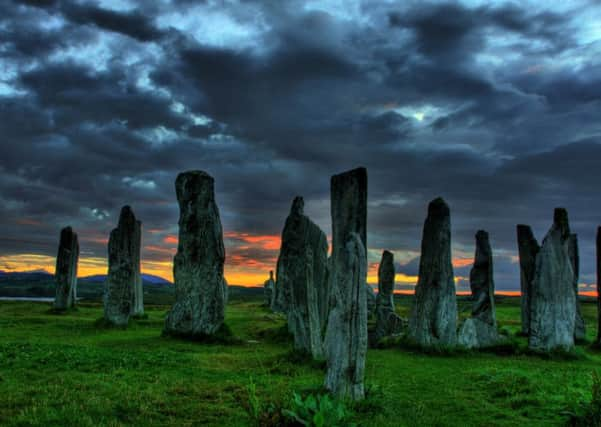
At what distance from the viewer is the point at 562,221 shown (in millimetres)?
21234

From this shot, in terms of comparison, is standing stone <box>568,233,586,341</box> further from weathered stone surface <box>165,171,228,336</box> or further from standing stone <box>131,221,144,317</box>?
standing stone <box>131,221,144,317</box>

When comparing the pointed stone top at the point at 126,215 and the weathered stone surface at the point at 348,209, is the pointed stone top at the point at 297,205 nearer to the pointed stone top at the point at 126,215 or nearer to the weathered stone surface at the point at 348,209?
the pointed stone top at the point at 126,215

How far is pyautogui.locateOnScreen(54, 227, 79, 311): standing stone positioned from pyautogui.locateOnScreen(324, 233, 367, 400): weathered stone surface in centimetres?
3074

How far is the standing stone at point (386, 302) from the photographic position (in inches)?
1043

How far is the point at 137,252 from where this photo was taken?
35125 millimetres

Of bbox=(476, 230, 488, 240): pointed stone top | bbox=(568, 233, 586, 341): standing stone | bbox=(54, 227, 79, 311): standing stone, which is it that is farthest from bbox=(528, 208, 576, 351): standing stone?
→ bbox=(54, 227, 79, 311): standing stone

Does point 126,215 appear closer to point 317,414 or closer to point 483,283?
point 483,283

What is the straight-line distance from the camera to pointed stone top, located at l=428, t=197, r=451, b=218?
21672 mm

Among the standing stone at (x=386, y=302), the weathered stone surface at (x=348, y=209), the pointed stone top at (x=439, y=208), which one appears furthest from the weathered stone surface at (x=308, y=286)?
the standing stone at (x=386, y=302)

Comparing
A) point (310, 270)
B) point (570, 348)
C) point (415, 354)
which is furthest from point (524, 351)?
point (310, 270)

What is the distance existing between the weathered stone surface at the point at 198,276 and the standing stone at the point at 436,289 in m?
8.69

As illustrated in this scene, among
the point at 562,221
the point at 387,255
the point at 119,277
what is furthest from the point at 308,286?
the point at 387,255

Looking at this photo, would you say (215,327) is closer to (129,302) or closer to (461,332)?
(129,302)

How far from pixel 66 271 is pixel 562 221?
105 ft
